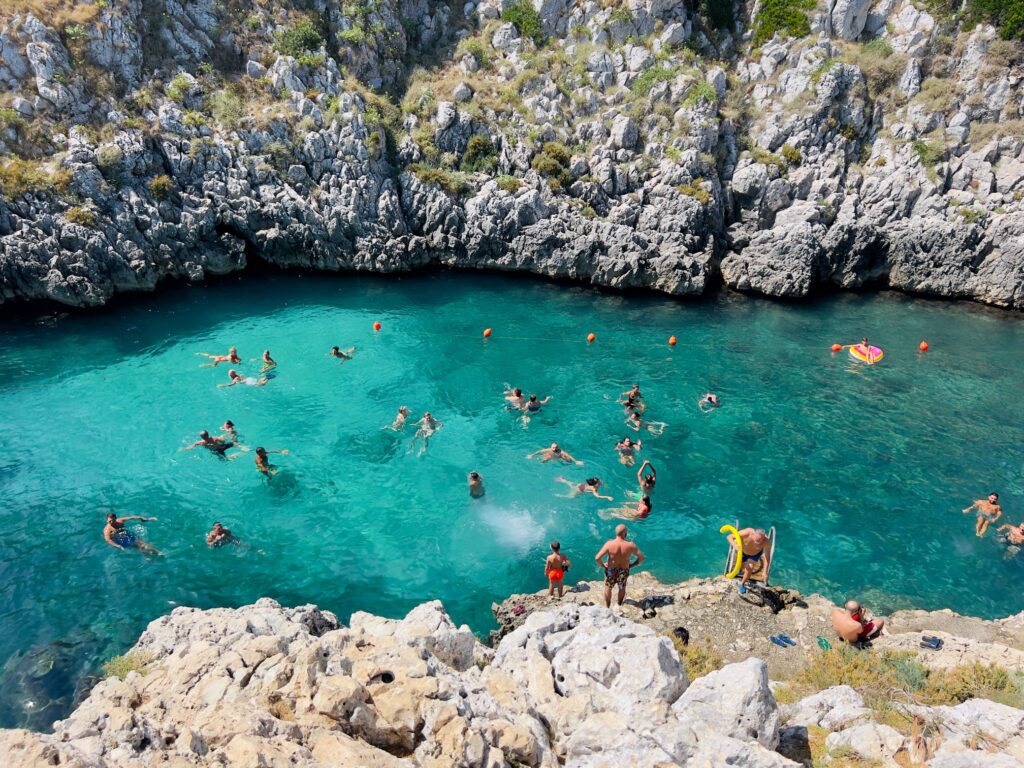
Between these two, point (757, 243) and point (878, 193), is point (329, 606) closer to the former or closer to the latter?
point (757, 243)

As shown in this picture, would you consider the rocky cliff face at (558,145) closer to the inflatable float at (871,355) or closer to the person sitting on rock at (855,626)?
the inflatable float at (871,355)

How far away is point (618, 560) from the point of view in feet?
44.6

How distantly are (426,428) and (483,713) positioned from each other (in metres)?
14.5

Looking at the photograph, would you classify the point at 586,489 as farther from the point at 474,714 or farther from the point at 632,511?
the point at 474,714

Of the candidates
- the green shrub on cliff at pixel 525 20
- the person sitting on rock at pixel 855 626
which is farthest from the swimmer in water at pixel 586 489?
the green shrub on cliff at pixel 525 20

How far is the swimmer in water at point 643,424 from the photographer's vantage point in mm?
22547

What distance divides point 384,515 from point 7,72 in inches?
1269

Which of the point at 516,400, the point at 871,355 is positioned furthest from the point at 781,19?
the point at 516,400

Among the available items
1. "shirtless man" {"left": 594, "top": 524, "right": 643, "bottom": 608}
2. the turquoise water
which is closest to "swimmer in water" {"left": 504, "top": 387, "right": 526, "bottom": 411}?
the turquoise water

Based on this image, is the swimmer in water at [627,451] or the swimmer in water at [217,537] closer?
the swimmer in water at [217,537]

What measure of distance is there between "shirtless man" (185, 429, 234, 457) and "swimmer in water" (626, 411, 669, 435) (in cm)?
1485

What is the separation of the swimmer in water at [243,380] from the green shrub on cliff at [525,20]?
31.1 meters

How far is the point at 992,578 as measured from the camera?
16.1 meters

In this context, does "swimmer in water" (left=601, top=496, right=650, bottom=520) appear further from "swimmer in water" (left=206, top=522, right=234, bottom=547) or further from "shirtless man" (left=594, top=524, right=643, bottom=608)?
"swimmer in water" (left=206, top=522, right=234, bottom=547)
